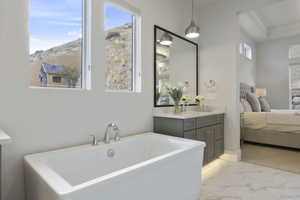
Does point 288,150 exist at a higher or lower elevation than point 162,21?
lower

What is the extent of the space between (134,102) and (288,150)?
346 centimetres

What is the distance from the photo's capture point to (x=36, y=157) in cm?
151

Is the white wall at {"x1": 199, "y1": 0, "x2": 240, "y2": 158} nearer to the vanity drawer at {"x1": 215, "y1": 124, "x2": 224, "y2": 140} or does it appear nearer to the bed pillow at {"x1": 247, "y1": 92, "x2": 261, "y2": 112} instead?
the vanity drawer at {"x1": 215, "y1": 124, "x2": 224, "y2": 140}

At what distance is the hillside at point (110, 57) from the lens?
177 centimetres

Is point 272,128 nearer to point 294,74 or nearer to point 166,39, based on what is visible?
point 166,39

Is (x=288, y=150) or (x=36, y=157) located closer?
(x=36, y=157)

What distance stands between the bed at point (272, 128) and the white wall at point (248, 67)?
181cm

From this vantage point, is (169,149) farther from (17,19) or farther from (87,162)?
(17,19)

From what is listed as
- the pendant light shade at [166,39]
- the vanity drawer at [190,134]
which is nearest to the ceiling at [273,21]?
the pendant light shade at [166,39]

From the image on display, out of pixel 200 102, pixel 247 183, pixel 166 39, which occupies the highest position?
pixel 166 39

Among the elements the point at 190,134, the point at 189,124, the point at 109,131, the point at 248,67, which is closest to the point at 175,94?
the point at 189,124

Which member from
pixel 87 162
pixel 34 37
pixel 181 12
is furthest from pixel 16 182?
pixel 181 12

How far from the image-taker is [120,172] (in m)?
1.20

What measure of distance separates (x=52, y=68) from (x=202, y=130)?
215 centimetres
